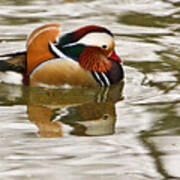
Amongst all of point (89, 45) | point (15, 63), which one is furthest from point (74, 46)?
point (15, 63)

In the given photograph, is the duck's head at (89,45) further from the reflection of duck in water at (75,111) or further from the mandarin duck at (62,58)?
the reflection of duck in water at (75,111)

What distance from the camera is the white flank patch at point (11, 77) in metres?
6.68

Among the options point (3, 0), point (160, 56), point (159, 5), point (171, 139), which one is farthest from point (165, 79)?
point (3, 0)

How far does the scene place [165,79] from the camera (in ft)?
22.7

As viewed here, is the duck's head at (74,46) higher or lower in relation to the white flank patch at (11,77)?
higher

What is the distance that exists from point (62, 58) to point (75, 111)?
0.76 m

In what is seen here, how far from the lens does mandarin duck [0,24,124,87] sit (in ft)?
21.5

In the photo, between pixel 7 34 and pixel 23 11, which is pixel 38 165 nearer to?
pixel 7 34

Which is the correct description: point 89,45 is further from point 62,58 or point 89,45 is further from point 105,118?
point 105,118

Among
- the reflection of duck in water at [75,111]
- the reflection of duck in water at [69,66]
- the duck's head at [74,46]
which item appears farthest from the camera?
the duck's head at [74,46]

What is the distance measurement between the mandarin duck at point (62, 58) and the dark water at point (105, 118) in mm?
116

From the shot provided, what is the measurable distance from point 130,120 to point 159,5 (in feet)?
14.7

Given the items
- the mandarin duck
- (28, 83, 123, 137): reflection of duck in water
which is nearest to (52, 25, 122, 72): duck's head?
the mandarin duck

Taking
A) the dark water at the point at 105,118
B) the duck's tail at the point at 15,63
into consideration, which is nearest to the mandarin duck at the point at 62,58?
the duck's tail at the point at 15,63
